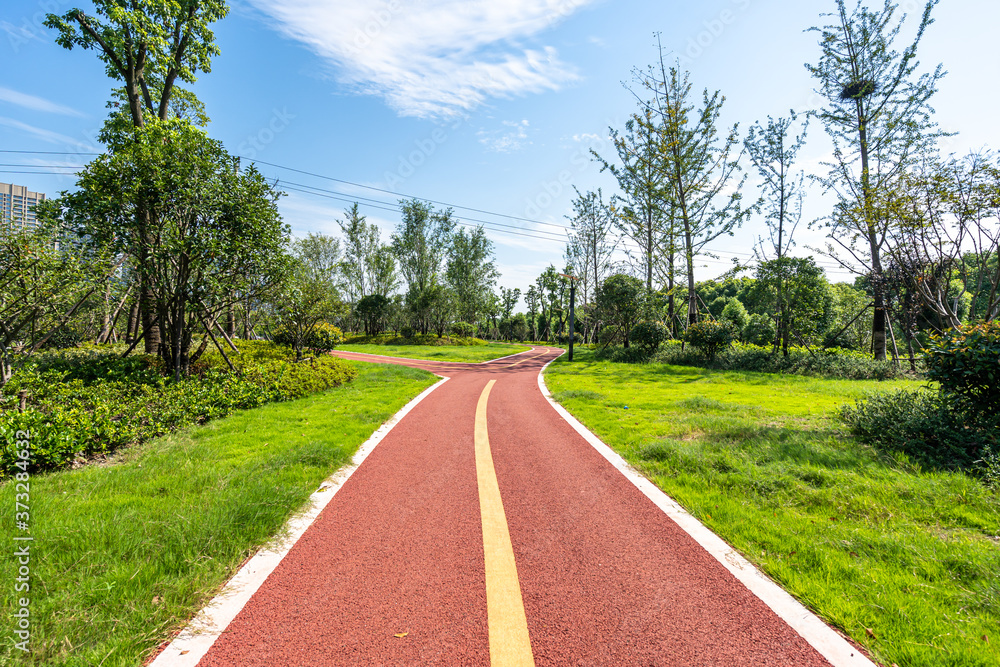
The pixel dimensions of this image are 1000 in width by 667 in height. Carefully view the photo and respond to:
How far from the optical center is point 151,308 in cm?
968

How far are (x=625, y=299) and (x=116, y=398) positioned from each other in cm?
2315

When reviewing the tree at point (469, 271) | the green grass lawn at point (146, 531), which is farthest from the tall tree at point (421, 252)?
the green grass lawn at point (146, 531)

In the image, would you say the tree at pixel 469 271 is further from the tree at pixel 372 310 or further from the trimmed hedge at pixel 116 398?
the trimmed hedge at pixel 116 398

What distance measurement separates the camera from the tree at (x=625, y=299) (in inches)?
958

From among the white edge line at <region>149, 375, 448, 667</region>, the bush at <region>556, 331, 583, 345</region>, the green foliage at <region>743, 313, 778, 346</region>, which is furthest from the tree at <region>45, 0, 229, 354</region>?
the bush at <region>556, 331, 583, 345</region>

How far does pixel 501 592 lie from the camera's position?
2479 mm

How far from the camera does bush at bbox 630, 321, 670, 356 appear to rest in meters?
21.0

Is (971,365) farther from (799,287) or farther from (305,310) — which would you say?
(799,287)

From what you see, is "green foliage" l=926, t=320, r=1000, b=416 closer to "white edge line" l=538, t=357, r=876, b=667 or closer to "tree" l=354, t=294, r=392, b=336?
"white edge line" l=538, t=357, r=876, b=667

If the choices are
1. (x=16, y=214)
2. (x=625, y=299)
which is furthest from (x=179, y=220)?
(x=625, y=299)

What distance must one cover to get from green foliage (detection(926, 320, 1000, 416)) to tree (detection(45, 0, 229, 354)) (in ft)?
49.2

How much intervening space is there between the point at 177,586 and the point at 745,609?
3.46 metres

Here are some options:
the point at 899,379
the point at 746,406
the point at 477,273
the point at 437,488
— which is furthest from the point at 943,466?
the point at 477,273

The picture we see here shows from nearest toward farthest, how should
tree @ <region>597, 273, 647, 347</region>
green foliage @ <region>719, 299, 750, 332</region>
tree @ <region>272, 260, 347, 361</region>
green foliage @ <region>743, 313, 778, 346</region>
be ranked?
tree @ <region>272, 260, 347, 361</region>
tree @ <region>597, 273, 647, 347</region>
green foliage @ <region>743, 313, 778, 346</region>
green foliage @ <region>719, 299, 750, 332</region>
